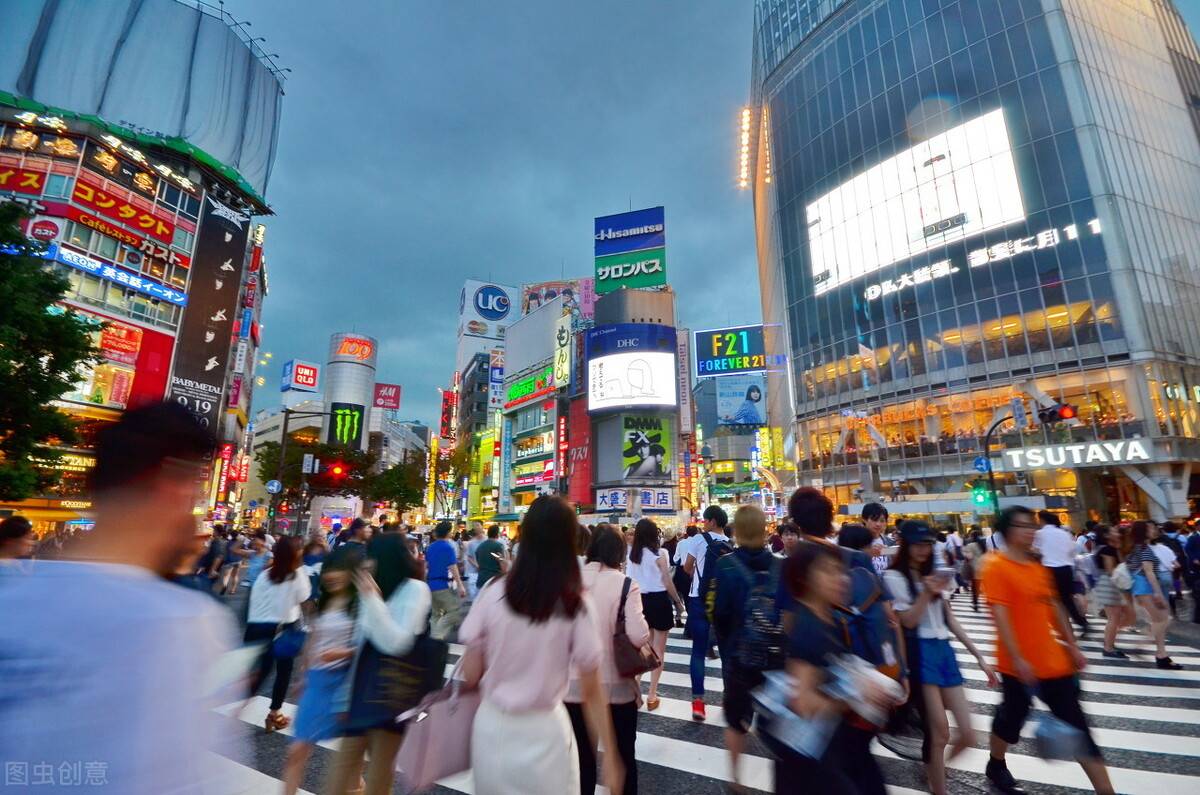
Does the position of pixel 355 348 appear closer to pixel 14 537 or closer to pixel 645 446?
pixel 645 446

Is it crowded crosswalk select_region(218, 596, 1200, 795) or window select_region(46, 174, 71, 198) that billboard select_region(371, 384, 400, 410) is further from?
crowded crosswalk select_region(218, 596, 1200, 795)

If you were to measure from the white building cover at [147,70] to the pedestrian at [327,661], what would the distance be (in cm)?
5160

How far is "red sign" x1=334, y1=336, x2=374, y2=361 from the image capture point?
10331 cm

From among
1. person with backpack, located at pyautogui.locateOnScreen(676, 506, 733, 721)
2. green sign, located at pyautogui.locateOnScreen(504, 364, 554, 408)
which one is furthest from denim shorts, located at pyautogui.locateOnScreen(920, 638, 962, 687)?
green sign, located at pyautogui.locateOnScreen(504, 364, 554, 408)

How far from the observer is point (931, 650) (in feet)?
13.5

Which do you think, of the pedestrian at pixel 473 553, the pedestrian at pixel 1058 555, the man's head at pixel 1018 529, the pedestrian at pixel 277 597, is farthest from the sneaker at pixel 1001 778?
the pedestrian at pixel 473 553

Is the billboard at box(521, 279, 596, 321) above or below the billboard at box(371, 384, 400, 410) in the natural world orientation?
above

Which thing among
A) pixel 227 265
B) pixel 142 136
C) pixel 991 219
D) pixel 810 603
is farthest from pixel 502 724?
pixel 142 136

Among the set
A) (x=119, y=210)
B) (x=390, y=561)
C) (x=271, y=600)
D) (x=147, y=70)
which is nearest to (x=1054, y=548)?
(x=390, y=561)

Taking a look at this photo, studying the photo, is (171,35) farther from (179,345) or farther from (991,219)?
(991,219)

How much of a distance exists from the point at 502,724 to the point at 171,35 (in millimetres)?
59052

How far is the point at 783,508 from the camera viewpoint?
4781 cm

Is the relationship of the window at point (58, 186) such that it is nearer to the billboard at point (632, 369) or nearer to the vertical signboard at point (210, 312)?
the vertical signboard at point (210, 312)

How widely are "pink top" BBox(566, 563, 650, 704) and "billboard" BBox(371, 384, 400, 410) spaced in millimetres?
104565
